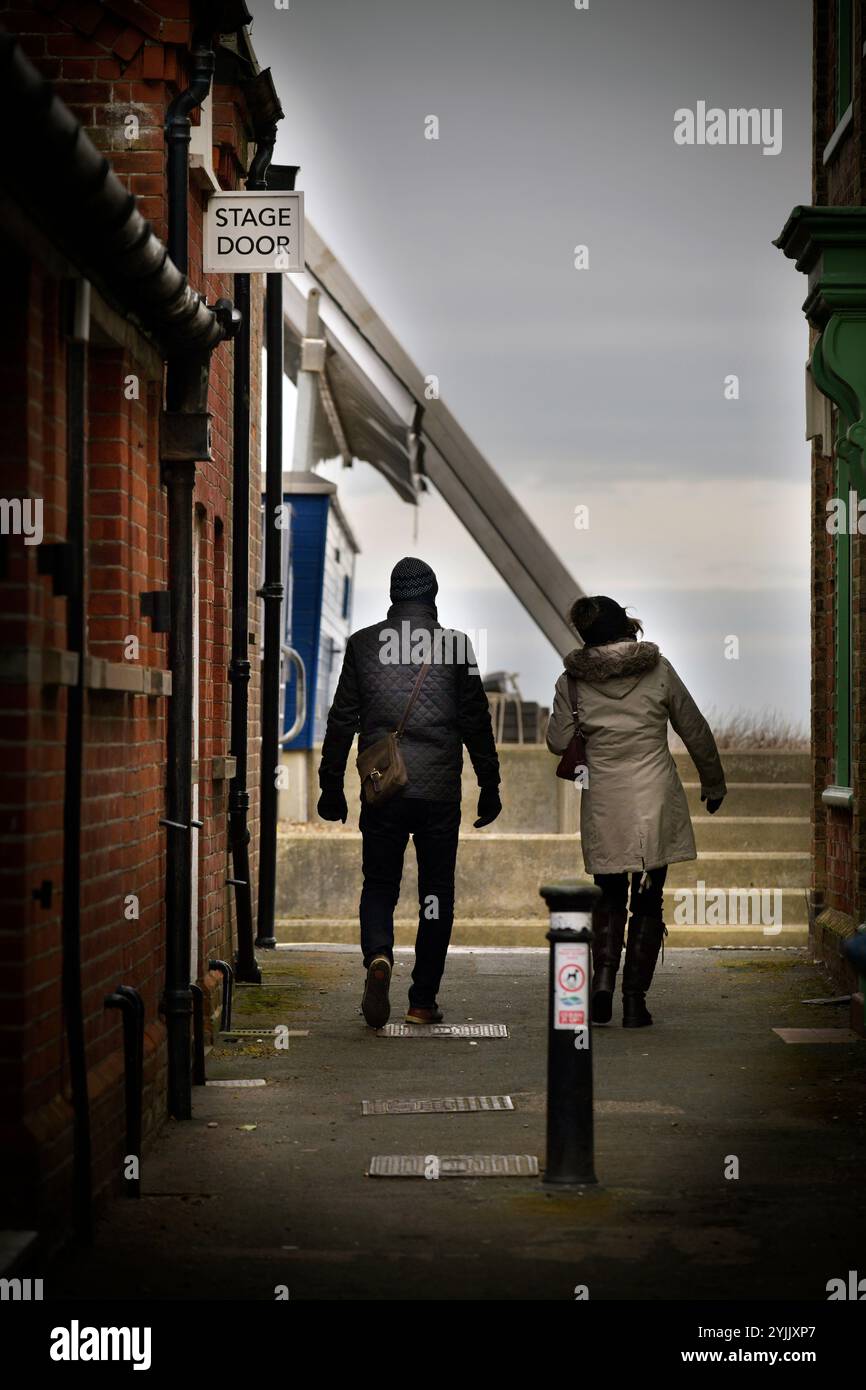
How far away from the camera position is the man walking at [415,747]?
8.96 m

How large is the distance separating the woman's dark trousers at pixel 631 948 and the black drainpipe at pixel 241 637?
213 centimetres

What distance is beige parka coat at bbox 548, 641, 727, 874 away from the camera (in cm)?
908

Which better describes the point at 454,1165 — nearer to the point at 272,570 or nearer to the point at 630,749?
the point at 630,749

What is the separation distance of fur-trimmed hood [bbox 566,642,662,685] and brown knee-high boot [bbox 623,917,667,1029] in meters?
1.21

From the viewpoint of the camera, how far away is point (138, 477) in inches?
258

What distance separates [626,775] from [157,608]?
10.6 ft

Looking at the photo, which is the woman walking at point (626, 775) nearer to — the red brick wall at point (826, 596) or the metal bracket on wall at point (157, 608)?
the red brick wall at point (826, 596)

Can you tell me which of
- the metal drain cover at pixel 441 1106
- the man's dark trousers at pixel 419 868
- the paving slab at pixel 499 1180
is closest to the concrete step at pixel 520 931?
the paving slab at pixel 499 1180

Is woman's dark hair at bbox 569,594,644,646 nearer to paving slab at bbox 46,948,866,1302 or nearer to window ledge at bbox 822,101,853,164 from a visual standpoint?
paving slab at bbox 46,948,866,1302

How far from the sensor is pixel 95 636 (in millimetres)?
6301

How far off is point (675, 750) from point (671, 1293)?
1565 cm

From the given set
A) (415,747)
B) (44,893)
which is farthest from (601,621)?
(44,893)

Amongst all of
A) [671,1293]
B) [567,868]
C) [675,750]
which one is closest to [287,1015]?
[671,1293]

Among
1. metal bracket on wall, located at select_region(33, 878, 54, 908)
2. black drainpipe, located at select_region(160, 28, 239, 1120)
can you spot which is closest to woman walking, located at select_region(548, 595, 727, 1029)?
black drainpipe, located at select_region(160, 28, 239, 1120)
